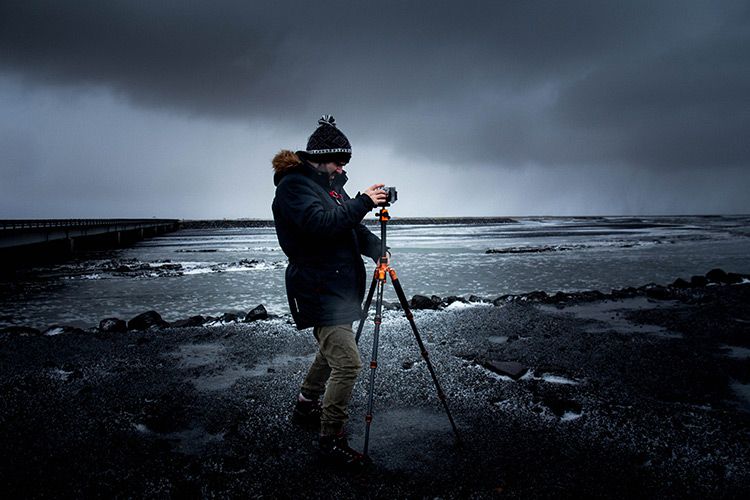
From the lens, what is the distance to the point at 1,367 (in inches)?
239

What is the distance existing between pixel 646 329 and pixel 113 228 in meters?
57.3

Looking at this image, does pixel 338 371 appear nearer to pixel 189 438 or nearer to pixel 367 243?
pixel 367 243

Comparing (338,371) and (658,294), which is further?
(658,294)

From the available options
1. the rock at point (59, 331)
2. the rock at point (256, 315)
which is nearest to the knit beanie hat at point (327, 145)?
the rock at point (256, 315)

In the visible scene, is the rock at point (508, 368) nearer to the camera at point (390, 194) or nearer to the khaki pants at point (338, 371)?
the khaki pants at point (338, 371)

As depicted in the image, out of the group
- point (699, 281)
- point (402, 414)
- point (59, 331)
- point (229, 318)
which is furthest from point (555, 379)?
point (699, 281)

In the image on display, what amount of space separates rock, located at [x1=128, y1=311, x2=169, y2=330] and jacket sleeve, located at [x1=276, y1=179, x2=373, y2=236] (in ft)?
23.2

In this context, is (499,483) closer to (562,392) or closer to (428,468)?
(428,468)

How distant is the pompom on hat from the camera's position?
139 inches

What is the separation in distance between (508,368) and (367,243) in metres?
3.20

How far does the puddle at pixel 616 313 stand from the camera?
8159 millimetres

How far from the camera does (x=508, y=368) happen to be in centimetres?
581

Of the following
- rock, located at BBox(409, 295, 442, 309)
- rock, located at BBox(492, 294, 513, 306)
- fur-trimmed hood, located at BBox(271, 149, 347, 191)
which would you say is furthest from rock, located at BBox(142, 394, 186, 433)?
rock, located at BBox(492, 294, 513, 306)

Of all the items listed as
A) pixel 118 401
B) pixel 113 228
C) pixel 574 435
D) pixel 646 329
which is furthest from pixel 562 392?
pixel 113 228
